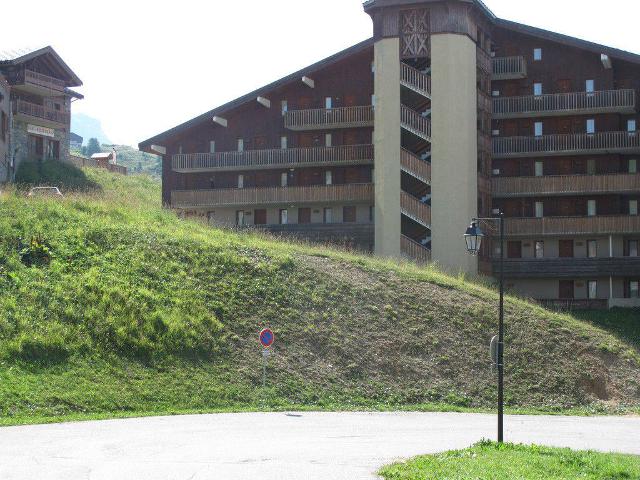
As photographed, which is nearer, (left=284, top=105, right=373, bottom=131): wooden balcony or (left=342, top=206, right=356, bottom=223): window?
(left=284, top=105, right=373, bottom=131): wooden balcony

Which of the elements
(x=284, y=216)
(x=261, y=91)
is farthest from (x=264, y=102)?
(x=284, y=216)

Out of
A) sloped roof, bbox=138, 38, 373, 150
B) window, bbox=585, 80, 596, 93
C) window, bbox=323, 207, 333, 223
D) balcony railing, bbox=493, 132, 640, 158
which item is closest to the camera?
balcony railing, bbox=493, 132, 640, 158

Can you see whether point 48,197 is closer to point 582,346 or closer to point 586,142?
point 582,346

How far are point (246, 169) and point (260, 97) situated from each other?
4.75 m

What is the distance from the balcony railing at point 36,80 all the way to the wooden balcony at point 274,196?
50.9 feet

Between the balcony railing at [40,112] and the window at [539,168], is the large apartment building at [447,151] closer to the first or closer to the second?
the window at [539,168]

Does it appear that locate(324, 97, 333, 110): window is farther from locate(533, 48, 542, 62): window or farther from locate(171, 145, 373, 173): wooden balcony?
locate(533, 48, 542, 62): window

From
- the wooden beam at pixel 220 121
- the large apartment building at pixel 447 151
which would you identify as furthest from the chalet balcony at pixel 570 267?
the wooden beam at pixel 220 121

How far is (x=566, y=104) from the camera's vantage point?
66.1m

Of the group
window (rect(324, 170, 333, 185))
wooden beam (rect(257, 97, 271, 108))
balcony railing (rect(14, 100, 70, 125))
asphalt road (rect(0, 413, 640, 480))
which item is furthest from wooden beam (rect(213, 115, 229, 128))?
asphalt road (rect(0, 413, 640, 480))

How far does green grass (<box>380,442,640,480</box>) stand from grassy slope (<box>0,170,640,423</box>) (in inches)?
534

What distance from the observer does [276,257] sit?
4866cm

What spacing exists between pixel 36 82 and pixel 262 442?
5930 centimetres

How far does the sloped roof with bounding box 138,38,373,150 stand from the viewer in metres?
67.7
